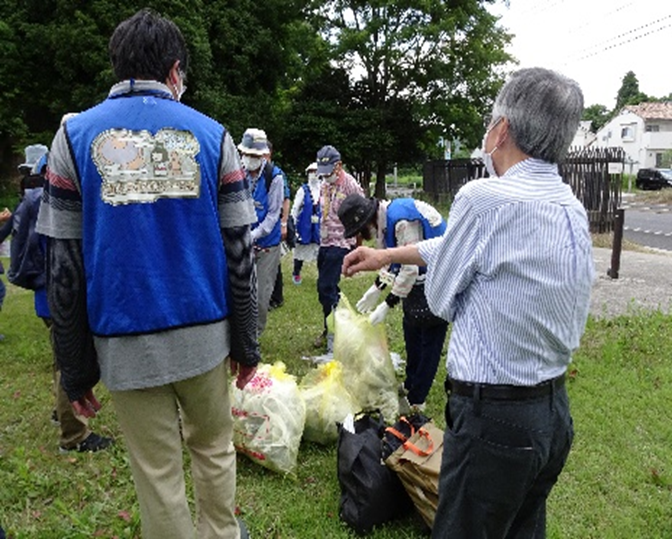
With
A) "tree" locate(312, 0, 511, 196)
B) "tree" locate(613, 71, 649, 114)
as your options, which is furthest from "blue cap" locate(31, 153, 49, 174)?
"tree" locate(613, 71, 649, 114)

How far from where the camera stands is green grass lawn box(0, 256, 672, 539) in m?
2.89

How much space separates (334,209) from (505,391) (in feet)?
13.2

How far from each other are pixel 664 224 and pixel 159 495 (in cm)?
2162

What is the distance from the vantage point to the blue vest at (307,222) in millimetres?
6879

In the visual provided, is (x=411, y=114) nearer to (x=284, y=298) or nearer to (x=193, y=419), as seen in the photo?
(x=284, y=298)

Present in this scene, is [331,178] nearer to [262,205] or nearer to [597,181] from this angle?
[262,205]

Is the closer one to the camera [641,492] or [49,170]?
[49,170]

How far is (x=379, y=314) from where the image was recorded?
3863 mm

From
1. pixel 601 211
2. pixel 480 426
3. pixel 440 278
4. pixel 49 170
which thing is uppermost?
pixel 49 170

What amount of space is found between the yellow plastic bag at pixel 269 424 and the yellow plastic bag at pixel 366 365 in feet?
2.18

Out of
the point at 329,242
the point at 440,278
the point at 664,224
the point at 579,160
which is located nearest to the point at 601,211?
the point at 579,160

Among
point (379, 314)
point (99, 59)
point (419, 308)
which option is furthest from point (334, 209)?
point (99, 59)

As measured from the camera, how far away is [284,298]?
25.7 ft

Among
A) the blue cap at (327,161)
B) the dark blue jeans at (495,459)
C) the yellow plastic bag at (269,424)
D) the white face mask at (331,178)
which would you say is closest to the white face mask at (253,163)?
the blue cap at (327,161)
